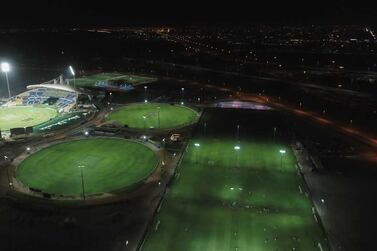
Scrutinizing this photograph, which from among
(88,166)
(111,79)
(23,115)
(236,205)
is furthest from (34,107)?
(236,205)

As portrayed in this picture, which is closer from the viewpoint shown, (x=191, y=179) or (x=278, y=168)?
(x=191, y=179)

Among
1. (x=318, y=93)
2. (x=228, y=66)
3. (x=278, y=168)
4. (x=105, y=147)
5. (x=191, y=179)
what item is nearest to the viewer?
(x=191, y=179)

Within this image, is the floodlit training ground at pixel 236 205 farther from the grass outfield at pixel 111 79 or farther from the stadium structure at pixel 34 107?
the grass outfield at pixel 111 79

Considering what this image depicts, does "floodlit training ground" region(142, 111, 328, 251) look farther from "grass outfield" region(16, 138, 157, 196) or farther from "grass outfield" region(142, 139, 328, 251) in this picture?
"grass outfield" region(16, 138, 157, 196)

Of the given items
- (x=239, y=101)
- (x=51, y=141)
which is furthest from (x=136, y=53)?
(x=51, y=141)

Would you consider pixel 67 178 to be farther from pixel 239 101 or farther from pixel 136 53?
pixel 136 53
